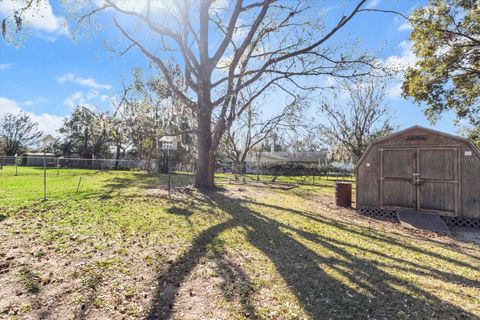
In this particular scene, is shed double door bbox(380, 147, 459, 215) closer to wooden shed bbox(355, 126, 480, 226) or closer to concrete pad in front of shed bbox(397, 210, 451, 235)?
wooden shed bbox(355, 126, 480, 226)

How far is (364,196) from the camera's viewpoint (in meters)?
10.1

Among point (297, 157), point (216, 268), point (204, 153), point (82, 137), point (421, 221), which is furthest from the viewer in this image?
point (297, 157)

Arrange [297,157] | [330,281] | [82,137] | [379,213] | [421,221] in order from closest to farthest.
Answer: [330,281] → [421,221] → [379,213] → [82,137] → [297,157]

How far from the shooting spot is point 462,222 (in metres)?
8.43

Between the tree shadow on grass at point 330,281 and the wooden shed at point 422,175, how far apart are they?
13.7 ft

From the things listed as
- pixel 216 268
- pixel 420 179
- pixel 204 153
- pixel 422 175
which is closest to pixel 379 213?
pixel 420 179

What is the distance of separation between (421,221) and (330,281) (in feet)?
21.1

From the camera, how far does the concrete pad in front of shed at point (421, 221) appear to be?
25.7 feet

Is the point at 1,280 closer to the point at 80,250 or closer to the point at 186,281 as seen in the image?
the point at 80,250

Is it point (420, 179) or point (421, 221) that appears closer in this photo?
point (421, 221)

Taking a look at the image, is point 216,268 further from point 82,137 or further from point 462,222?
point 82,137

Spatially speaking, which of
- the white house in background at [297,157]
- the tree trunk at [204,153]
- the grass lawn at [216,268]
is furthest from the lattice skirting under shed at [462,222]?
the white house in background at [297,157]

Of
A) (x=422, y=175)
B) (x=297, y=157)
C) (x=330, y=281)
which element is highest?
(x=297, y=157)

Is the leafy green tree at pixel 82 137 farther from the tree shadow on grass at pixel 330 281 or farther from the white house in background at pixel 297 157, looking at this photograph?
the tree shadow on grass at pixel 330 281
